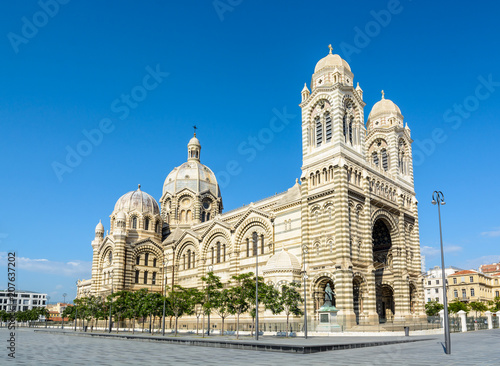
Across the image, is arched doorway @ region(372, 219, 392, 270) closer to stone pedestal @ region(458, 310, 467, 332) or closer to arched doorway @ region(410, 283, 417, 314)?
arched doorway @ region(410, 283, 417, 314)

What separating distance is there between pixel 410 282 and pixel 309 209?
16878 millimetres

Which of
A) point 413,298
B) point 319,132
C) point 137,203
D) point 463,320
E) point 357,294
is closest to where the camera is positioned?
point 357,294

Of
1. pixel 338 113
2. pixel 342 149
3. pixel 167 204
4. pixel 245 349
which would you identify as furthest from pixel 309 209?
pixel 167 204

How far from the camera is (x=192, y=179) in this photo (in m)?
80.9

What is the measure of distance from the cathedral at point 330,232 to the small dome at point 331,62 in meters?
0.14

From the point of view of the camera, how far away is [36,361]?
18.8 metres

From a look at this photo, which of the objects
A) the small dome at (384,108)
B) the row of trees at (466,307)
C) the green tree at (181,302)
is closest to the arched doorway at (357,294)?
the green tree at (181,302)

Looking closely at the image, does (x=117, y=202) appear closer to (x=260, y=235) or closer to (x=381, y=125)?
(x=260, y=235)

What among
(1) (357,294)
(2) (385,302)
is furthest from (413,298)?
(1) (357,294)

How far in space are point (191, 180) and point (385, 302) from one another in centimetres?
4029

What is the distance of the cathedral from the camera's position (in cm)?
4694

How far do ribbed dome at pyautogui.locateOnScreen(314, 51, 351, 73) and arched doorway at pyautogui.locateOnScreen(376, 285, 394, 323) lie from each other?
26.8 metres

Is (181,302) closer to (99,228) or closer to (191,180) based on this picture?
(191,180)

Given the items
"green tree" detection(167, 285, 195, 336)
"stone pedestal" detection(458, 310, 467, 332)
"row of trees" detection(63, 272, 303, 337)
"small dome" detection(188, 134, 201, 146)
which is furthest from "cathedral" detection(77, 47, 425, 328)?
"small dome" detection(188, 134, 201, 146)
